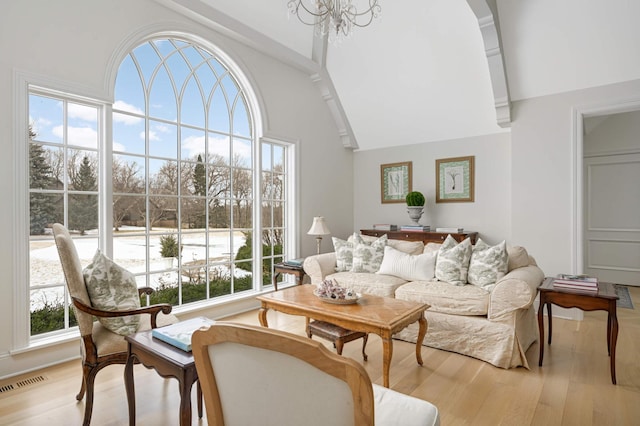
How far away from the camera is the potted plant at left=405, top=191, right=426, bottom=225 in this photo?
5156 mm

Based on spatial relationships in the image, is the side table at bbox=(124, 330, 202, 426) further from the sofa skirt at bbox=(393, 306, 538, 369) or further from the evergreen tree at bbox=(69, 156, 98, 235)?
the sofa skirt at bbox=(393, 306, 538, 369)

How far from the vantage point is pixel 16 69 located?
8.68ft

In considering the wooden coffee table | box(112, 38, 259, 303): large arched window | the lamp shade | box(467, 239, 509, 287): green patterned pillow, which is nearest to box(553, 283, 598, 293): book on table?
box(467, 239, 509, 287): green patterned pillow

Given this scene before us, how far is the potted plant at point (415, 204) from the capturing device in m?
5.16

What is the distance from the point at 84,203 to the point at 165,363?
7.27 feet

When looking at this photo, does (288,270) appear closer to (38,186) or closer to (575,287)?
(38,186)

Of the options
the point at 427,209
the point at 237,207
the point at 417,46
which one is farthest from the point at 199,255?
the point at 417,46

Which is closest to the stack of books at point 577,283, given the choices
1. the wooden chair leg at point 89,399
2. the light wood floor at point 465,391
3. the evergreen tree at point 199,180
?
the light wood floor at point 465,391

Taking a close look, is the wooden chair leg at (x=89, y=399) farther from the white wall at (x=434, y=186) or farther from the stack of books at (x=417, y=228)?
the white wall at (x=434, y=186)

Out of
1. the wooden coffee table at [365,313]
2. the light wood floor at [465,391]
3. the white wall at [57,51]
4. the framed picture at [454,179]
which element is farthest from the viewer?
the framed picture at [454,179]

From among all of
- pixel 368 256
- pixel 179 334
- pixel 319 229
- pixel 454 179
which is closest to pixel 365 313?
pixel 179 334

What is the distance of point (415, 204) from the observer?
17.0 ft

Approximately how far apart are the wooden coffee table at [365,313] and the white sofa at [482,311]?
431 mm

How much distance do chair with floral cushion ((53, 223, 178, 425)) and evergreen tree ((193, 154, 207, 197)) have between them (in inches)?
73.8
